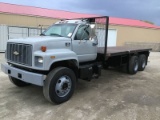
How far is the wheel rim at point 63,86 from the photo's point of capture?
4.82m

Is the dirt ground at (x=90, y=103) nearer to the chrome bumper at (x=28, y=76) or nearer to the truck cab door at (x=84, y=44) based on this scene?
the chrome bumper at (x=28, y=76)

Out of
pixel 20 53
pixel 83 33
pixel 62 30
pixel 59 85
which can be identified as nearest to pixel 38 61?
pixel 20 53

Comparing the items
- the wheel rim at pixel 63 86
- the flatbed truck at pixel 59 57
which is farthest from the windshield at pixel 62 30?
the wheel rim at pixel 63 86

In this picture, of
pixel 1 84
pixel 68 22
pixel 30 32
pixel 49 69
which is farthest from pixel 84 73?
pixel 30 32

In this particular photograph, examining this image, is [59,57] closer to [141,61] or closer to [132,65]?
[132,65]

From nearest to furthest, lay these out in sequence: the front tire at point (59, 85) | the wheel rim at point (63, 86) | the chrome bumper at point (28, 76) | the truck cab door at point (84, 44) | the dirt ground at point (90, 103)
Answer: the dirt ground at point (90, 103), the chrome bumper at point (28, 76), the front tire at point (59, 85), the wheel rim at point (63, 86), the truck cab door at point (84, 44)

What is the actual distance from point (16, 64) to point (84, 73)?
6.71 ft

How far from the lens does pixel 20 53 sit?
4.81 m

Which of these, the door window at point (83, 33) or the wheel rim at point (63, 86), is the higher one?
the door window at point (83, 33)

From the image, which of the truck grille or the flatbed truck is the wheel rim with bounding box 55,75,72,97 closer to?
the flatbed truck

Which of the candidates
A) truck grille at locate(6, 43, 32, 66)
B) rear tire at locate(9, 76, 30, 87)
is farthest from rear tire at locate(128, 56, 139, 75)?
truck grille at locate(6, 43, 32, 66)

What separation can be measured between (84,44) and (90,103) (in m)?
1.89

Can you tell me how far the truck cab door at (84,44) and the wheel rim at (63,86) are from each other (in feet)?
3.20

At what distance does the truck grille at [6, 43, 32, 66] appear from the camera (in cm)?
458
